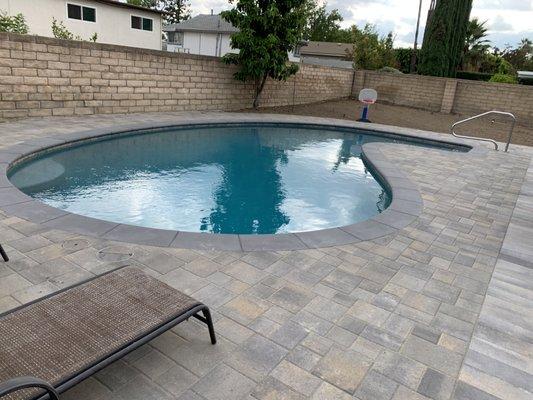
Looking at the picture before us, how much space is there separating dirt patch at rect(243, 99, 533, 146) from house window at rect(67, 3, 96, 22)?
47.9ft

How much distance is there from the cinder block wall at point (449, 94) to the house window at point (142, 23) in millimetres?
14921

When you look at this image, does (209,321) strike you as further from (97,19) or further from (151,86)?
(97,19)

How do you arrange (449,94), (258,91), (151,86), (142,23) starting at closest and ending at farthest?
(151,86) < (258,91) < (449,94) < (142,23)

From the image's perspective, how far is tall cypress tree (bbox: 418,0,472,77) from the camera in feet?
64.0

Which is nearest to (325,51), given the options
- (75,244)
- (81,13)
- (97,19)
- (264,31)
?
(97,19)

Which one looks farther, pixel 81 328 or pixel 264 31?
pixel 264 31

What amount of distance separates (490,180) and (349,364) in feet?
20.9

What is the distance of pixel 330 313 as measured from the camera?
2.86m

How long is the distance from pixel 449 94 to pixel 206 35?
78.9 ft

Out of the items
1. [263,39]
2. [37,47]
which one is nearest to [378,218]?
[37,47]

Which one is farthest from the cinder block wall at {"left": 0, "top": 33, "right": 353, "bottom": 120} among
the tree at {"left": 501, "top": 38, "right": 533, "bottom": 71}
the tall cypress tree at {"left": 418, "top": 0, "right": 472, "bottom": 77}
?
the tree at {"left": 501, "top": 38, "right": 533, "bottom": 71}

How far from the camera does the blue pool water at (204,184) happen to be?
542cm

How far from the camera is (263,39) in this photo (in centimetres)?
1269

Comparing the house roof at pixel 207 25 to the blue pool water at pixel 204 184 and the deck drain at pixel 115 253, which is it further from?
the deck drain at pixel 115 253
